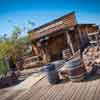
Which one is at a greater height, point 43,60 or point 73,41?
point 73,41

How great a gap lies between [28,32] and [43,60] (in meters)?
3.75

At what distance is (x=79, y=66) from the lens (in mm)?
7824

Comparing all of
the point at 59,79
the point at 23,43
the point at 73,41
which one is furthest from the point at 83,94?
the point at 23,43

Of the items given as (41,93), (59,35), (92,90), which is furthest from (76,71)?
(59,35)

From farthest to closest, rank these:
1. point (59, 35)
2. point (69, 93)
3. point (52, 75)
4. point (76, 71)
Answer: point (59, 35)
point (52, 75)
point (76, 71)
point (69, 93)

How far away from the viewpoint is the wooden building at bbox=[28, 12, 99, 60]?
15.2 m

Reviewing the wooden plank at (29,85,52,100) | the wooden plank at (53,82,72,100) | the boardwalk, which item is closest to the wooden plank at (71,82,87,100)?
the boardwalk

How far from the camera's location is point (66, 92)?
6.86 metres

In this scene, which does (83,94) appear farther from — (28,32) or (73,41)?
(28,32)

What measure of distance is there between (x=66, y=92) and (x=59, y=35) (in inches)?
443

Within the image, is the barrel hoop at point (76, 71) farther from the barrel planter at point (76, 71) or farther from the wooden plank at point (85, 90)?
the wooden plank at point (85, 90)

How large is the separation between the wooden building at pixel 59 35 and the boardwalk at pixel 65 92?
7289 millimetres

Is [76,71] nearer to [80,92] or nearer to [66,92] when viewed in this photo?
[66,92]

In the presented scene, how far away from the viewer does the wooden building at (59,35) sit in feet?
49.9
